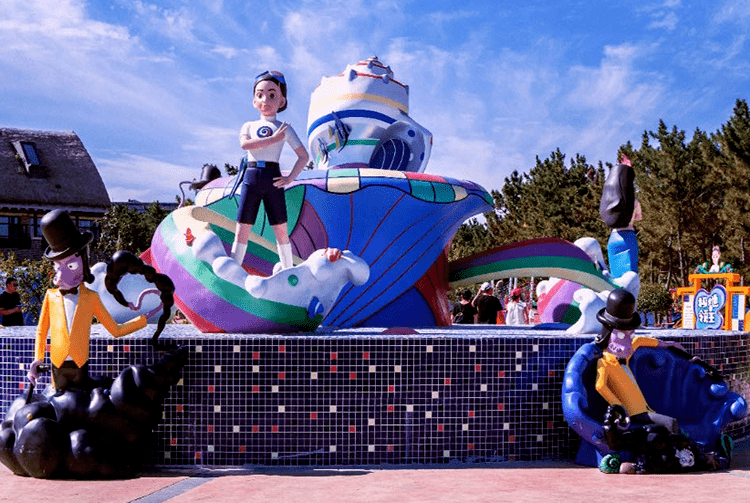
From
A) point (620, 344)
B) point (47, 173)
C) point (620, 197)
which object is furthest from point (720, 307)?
point (47, 173)

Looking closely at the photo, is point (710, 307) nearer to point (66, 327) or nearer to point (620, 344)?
point (620, 344)

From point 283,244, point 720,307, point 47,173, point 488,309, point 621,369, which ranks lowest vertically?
point 621,369

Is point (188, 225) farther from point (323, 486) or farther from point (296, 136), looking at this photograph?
point (323, 486)

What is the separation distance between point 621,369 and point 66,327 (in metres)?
4.11

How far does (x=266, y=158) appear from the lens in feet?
24.8

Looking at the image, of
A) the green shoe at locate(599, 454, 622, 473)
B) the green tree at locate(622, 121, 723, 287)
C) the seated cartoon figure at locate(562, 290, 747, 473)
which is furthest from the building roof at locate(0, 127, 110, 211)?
the green shoe at locate(599, 454, 622, 473)

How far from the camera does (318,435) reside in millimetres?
6312

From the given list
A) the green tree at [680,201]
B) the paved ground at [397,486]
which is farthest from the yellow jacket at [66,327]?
the green tree at [680,201]

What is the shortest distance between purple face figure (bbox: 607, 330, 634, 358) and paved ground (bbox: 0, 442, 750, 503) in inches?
35.7

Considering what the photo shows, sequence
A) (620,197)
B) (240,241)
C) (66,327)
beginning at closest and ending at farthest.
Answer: (66,327) < (240,241) < (620,197)

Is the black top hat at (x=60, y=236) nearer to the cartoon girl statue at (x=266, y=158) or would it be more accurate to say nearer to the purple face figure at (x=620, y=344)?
the cartoon girl statue at (x=266, y=158)

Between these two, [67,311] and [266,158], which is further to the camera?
[266,158]

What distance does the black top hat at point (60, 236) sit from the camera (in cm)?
598

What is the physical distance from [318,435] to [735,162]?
88.6 feet
